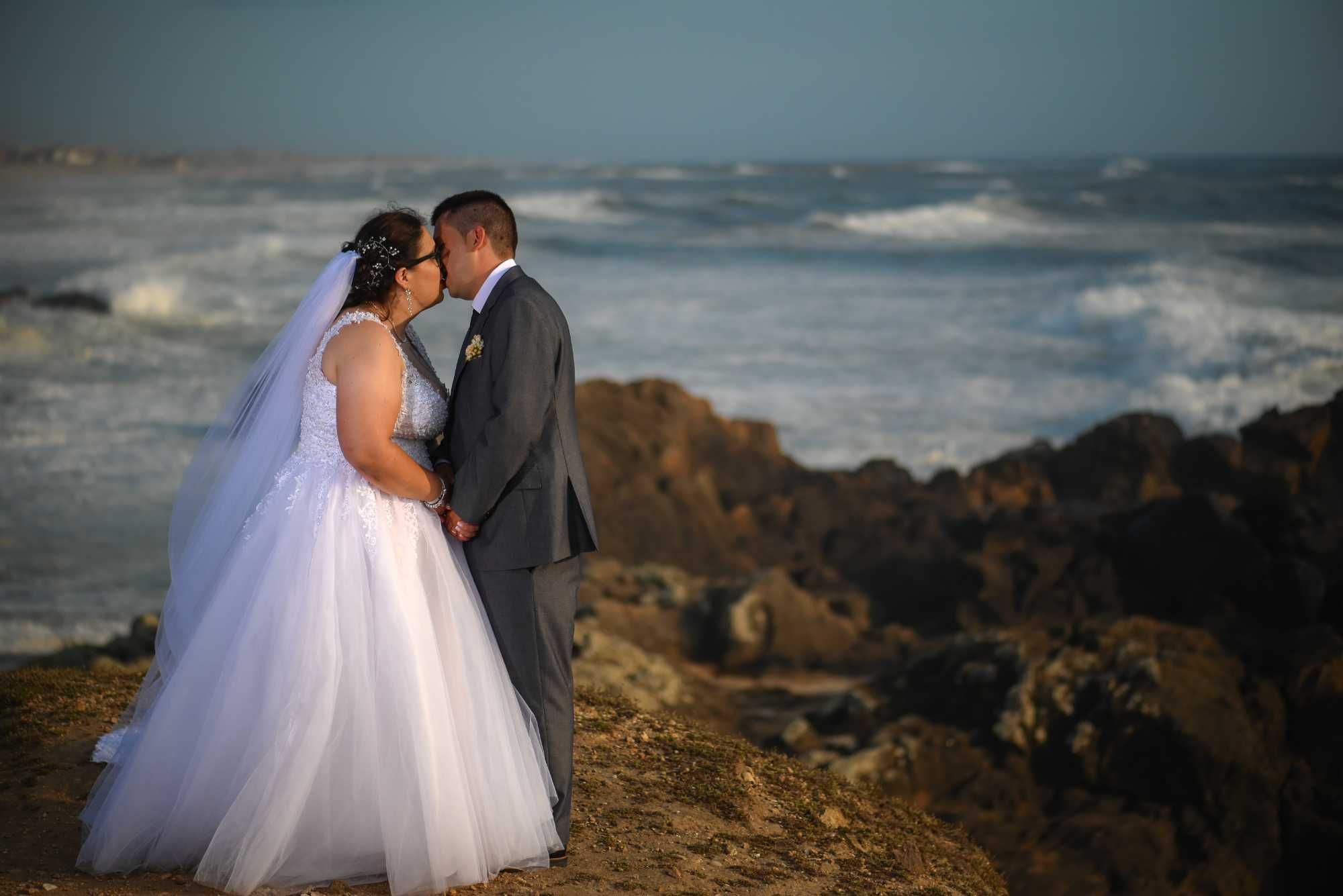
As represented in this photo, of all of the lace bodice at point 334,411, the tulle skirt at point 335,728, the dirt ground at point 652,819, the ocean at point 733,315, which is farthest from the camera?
the ocean at point 733,315

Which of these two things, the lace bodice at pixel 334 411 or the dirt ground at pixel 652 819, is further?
the dirt ground at pixel 652 819

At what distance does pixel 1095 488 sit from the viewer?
15406 millimetres

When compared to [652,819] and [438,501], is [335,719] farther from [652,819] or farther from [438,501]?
[652,819]

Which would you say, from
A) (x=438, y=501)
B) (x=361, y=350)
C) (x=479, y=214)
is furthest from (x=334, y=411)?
(x=479, y=214)

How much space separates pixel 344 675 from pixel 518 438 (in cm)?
89

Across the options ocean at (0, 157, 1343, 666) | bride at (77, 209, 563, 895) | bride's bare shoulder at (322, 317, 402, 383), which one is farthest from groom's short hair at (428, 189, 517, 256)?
ocean at (0, 157, 1343, 666)

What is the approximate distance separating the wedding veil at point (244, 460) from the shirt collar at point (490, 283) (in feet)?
1.32

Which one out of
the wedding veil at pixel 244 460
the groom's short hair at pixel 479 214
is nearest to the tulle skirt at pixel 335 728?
the wedding veil at pixel 244 460

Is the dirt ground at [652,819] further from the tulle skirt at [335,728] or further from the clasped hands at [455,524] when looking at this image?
the clasped hands at [455,524]

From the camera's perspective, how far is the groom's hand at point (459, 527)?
394 centimetres

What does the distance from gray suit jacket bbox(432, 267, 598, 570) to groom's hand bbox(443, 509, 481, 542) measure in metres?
0.03

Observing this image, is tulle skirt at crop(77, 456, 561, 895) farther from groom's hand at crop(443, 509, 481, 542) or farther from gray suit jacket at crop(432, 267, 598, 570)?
gray suit jacket at crop(432, 267, 598, 570)

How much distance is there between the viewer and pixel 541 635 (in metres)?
4.01

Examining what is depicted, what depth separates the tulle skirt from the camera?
3.73 metres
